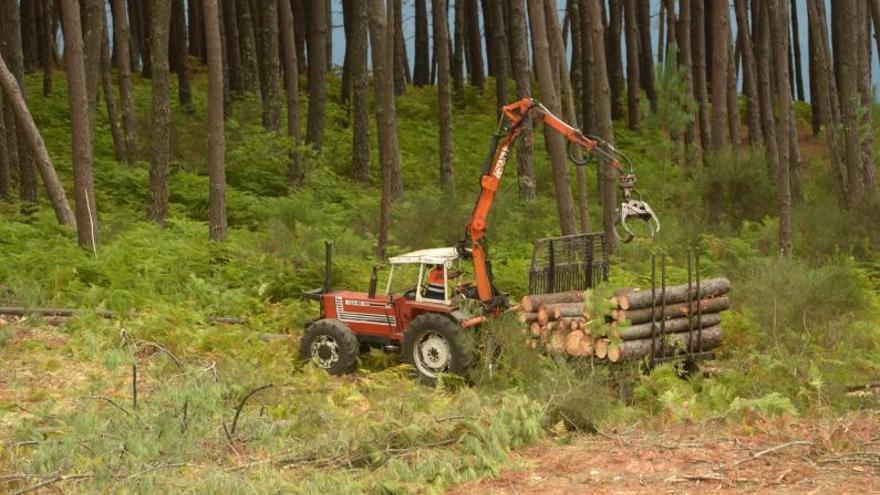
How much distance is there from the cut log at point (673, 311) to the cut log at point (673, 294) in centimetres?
5

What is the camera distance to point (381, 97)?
1831 centimetres

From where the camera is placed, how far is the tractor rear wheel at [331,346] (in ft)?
42.2

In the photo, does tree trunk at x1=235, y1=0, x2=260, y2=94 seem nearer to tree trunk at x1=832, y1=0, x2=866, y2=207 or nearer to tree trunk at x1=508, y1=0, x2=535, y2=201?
tree trunk at x1=508, y1=0, x2=535, y2=201

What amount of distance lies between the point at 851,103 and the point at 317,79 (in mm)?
12065

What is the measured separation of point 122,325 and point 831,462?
27.8 ft

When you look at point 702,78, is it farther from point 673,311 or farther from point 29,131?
point 673,311

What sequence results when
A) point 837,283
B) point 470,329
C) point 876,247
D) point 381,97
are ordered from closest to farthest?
1. point 470,329
2. point 837,283
3. point 381,97
4. point 876,247

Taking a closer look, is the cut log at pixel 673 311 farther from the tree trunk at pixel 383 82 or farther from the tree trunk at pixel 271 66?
the tree trunk at pixel 271 66

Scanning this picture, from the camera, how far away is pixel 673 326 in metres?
12.2

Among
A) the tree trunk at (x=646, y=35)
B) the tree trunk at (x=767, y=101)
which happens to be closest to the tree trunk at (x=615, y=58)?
the tree trunk at (x=646, y=35)

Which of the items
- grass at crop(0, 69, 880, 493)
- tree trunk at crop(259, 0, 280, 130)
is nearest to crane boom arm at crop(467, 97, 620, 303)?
grass at crop(0, 69, 880, 493)

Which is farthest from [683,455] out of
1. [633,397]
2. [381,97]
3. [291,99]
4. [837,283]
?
[291,99]

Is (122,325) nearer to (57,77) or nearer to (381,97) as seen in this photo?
(381,97)

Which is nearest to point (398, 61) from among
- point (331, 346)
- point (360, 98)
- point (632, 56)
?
point (632, 56)
